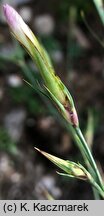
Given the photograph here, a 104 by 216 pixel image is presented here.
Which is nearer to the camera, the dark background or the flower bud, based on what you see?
the flower bud

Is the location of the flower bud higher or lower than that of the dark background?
lower

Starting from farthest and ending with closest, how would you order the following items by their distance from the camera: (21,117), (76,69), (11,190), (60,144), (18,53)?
1. (76,69)
2. (21,117)
3. (60,144)
4. (11,190)
5. (18,53)

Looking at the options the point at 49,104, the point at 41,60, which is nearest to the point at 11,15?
the point at 41,60

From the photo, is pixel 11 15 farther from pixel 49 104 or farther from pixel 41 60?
pixel 49 104

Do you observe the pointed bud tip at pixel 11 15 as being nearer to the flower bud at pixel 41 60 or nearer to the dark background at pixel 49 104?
the flower bud at pixel 41 60

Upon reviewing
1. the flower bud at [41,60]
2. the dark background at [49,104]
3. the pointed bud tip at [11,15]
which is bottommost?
the flower bud at [41,60]

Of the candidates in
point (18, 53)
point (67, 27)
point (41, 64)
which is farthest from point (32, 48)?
point (67, 27)

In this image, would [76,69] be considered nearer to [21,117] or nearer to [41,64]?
[21,117]

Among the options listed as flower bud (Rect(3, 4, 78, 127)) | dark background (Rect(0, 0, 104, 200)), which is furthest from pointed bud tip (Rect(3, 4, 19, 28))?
dark background (Rect(0, 0, 104, 200))

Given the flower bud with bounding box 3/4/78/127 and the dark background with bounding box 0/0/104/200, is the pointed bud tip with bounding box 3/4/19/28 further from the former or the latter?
the dark background with bounding box 0/0/104/200

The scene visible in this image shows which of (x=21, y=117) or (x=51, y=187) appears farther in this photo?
(x=21, y=117)

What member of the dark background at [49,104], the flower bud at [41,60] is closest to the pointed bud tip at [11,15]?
the flower bud at [41,60]
